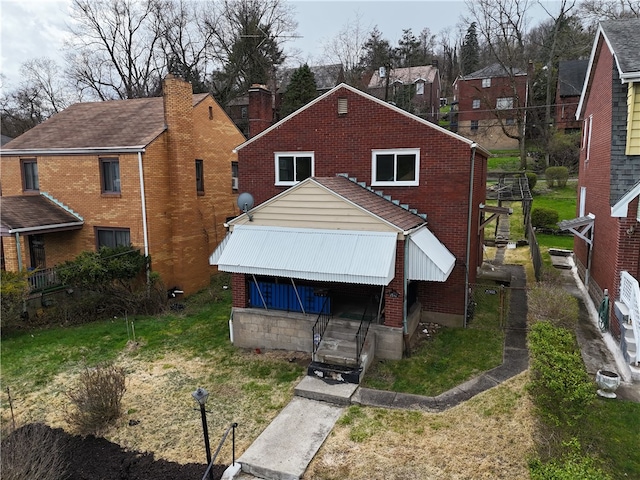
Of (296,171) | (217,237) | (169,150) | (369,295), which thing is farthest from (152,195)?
(369,295)

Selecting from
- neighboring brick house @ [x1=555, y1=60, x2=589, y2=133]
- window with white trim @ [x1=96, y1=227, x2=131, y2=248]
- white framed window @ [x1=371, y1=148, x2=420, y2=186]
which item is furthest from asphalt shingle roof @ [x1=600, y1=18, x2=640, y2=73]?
neighboring brick house @ [x1=555, y1=60, x2=589, y2=133]

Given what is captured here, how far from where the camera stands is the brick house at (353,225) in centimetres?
1188

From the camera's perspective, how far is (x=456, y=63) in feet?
255

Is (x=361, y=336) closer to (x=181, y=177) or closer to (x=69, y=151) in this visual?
(x=181, y=177)

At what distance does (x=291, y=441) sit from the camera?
8.80 meters

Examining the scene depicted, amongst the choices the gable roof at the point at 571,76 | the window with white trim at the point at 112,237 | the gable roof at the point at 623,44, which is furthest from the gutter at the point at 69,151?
the gable roof at the point at 571,76

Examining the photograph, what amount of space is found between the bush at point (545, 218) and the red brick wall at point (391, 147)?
45.8 ft

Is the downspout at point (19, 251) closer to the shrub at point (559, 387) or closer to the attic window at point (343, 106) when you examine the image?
the attic window at point (343, 106)

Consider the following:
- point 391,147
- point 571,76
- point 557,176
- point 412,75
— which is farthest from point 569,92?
point 391,147

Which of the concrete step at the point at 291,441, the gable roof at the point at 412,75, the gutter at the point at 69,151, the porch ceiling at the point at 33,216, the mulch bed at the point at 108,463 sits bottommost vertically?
the mulch bed at the point at 108,463

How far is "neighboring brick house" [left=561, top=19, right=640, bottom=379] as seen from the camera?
11.0m

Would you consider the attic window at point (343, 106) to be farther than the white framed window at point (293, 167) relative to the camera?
No

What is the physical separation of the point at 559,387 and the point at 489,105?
45141mm

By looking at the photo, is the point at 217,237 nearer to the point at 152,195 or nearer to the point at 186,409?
the point at 152,195
